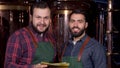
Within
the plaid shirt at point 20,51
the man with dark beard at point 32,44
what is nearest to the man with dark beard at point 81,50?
the man with dark beard at point 32,44

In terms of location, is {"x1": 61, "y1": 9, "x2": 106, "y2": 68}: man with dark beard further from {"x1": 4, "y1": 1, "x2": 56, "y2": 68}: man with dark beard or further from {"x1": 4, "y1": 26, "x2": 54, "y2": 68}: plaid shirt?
{"x1": 4, "y1": 26, "x2": 54, "y2": 68}: plaid shirt

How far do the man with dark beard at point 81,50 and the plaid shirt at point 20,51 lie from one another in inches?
12.3

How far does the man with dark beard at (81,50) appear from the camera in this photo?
2.49 metres

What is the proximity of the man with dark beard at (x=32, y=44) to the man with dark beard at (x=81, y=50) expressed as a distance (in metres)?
0.17

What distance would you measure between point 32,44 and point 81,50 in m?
0.40

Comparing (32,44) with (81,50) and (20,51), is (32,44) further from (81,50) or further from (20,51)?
(81,50)

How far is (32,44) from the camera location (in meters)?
2.52

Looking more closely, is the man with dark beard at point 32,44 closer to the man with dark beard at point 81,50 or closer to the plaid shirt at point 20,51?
the plaid shirt at point 20,51

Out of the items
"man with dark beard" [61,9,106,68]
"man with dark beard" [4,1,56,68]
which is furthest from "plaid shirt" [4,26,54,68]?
"man with dark beard" [61,9,106,68]

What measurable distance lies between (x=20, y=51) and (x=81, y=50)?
50 cm

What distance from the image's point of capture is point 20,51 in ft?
8.07

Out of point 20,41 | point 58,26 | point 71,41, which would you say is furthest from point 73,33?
point 58,26

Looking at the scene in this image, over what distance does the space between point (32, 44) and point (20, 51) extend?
120 mm

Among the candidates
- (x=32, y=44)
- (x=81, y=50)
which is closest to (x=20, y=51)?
(x=32, y=44)
